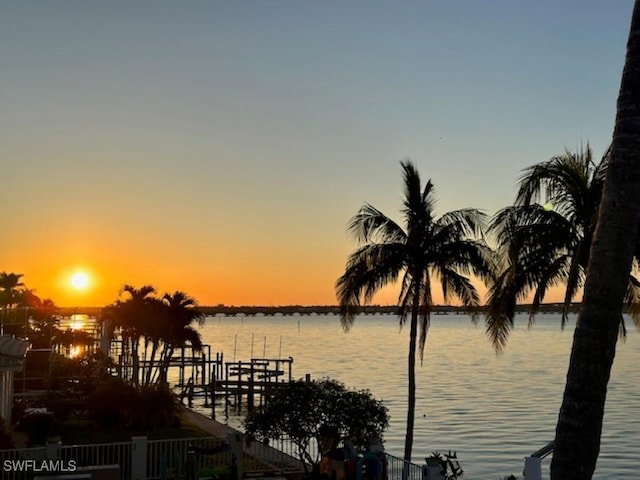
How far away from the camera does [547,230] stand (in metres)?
18.7

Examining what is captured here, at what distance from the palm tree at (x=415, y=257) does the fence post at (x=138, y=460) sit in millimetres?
8511

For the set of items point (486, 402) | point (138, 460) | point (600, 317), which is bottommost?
point (486, 402)

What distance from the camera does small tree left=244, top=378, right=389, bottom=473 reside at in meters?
20.8

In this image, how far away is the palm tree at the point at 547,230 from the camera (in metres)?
18.2

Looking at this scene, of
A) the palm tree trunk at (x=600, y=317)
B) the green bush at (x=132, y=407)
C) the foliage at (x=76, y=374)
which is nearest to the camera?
the palm tree trunk at (x=600, y=317)

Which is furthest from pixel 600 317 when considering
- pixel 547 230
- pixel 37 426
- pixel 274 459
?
pixel 37 426

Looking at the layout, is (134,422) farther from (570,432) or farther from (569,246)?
(570,432)

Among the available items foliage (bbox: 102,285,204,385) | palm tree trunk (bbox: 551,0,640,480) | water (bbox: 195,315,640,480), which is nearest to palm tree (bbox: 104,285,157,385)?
foliage (bbox: 102,285,204,385)

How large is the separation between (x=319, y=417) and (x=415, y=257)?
8.10 metres

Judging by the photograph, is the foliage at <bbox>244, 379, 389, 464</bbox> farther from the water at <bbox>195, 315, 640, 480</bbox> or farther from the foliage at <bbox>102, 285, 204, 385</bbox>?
the foliage at <bbox>102, 285, 204, 385</bbox>

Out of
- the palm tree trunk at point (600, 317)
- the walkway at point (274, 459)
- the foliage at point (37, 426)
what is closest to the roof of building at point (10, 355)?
the foliage at point (37, 426)

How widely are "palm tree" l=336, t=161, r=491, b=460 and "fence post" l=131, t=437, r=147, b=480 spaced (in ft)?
27.9

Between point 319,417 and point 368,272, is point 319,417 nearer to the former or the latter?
point 319,417

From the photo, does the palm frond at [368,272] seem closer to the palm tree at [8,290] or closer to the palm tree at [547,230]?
the palm tree at [547,230]
